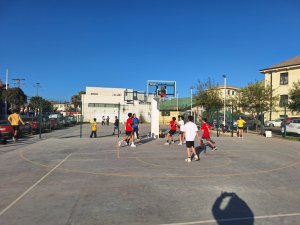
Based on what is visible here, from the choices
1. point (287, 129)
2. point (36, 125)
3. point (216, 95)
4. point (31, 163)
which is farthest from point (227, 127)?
point (31, 163)

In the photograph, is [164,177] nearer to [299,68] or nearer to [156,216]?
[156,216]

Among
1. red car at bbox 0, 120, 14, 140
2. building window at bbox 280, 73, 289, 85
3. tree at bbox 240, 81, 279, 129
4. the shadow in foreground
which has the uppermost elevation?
building window at bbox 280, 73, 289, 85

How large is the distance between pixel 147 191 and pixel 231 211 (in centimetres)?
207

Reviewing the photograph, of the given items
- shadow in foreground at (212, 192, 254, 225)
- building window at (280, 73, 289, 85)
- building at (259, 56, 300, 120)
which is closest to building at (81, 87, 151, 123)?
building at (259, 56, 300, 120)

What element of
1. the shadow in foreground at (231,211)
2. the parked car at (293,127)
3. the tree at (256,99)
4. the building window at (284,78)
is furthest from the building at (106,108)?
the shadow in foreground at (231,211)

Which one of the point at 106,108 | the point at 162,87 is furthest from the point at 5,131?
the point at 106,108

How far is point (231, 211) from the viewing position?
227 inches

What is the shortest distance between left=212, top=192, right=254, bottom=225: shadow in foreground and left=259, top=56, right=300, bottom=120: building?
39.0m

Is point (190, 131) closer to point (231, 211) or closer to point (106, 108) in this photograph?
point (231, 211)

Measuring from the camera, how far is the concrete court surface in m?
5.39

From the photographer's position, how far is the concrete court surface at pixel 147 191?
212 inches

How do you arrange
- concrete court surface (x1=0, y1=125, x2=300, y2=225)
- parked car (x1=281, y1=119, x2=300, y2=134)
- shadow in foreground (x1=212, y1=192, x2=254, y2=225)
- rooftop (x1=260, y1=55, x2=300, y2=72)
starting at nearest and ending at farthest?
shadow in foreground (x1=212, y1=192, x2=254, y2=225) → concrete court surface (x1=0, y1=125, x2=300, y2=225) → parked car (x1=281, y1=119, x2=300, y2=134) → rooftop (x1=260, y1=55, x2=300, y2=72)

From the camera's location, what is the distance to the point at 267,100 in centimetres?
3183

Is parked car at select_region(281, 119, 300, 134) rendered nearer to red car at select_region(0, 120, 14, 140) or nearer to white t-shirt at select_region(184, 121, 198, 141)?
white t-shirt at select_region(184, 121, 198, 141)
